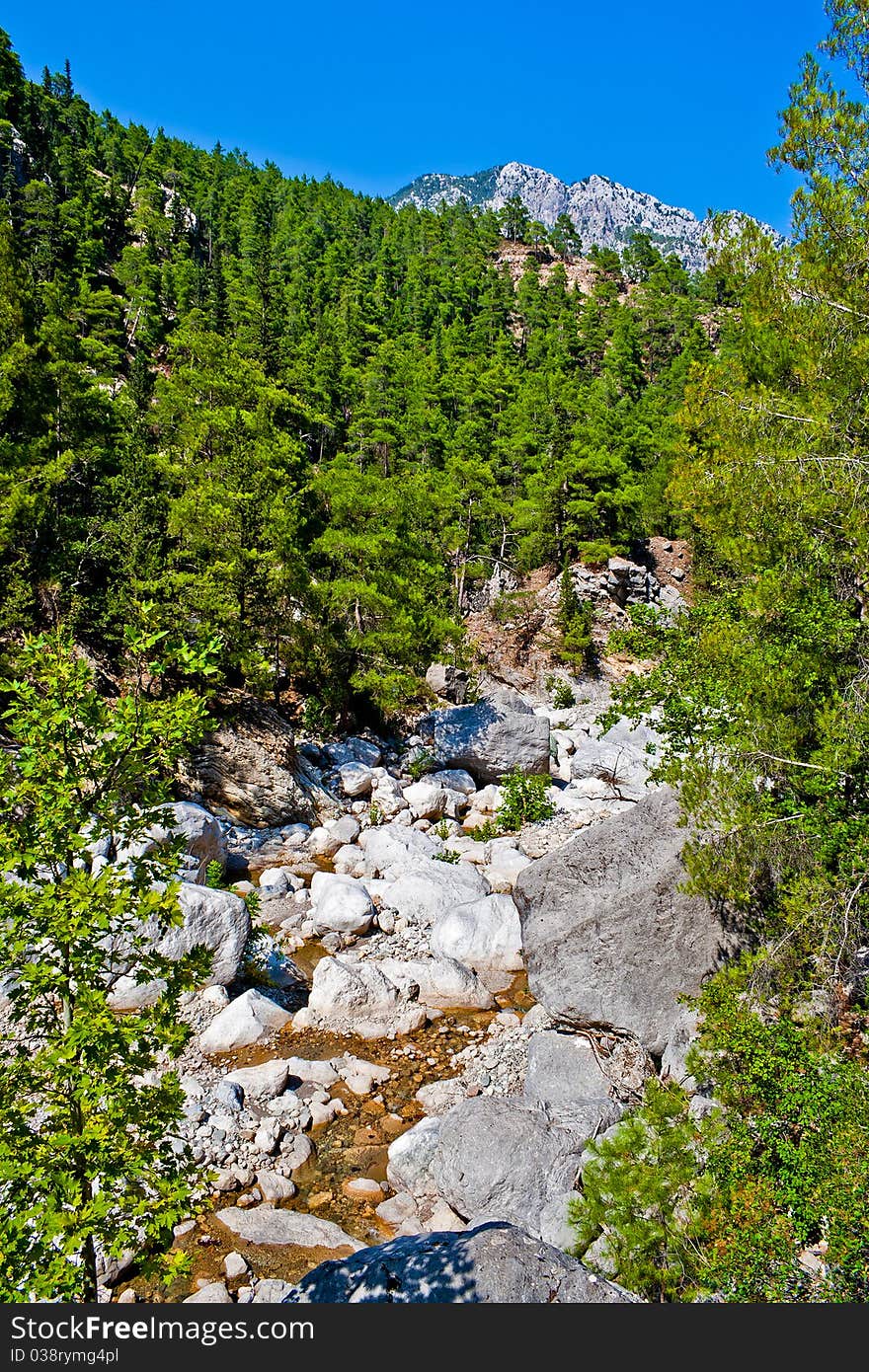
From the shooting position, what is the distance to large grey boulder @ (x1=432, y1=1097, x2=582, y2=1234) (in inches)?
324

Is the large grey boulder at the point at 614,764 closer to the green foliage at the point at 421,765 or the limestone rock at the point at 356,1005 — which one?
the green foliage at the point at 421,765

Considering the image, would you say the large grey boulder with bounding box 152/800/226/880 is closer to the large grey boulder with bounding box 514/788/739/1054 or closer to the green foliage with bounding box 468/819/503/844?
the large grey boulder with bounding box 514/788/739/1054

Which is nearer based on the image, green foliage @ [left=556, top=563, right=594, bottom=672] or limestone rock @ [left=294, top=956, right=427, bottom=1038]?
limestone rock @ [left=294, top=956, right=427, bottom=1038]

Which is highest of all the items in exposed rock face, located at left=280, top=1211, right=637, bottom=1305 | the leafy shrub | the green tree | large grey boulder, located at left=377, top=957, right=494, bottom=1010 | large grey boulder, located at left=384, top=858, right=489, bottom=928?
the green tree

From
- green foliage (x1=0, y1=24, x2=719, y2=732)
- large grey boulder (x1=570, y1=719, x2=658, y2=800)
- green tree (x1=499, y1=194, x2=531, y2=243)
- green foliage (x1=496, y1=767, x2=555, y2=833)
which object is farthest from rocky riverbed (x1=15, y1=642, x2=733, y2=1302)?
green tree (x1=499, y1=194, x2=531, y2=243)

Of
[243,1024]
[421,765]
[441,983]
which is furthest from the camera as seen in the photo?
[421,765]

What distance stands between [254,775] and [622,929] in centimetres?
1163

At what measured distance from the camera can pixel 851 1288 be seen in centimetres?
491

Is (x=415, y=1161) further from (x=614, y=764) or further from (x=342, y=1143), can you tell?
(x=614, y=764)

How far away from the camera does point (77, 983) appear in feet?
14.7

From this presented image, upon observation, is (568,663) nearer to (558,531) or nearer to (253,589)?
(558,531)

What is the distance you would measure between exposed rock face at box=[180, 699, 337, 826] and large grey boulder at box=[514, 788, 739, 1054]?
29.7 ft

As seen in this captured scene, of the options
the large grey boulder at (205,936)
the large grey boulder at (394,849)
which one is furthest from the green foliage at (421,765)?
the large grey boulder at (205,936)

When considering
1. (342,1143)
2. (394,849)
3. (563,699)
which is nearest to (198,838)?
(394,849)
